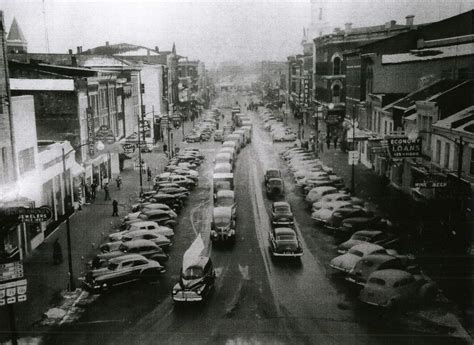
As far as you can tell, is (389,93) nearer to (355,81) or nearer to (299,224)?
(355,81)

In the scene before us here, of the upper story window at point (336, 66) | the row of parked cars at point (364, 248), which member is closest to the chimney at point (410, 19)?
the upper story window at point (336, 66)

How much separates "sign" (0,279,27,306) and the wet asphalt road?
294cm

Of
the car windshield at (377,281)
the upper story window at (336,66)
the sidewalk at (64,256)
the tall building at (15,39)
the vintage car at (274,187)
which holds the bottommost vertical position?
the sidewalk at (64,256)

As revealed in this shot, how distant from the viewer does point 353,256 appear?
2692cm

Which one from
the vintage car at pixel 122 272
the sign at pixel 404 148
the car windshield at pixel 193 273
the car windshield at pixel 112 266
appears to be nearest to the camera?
the car windshield at pixel 193 273

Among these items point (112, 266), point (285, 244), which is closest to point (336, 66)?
point (285, 244)

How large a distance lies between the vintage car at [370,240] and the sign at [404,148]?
18.6 ft

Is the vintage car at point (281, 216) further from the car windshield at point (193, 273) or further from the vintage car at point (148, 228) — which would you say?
the car windshield at point (193, 273)

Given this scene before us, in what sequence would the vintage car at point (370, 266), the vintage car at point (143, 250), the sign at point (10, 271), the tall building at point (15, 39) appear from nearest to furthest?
the sign at point (10, 271), the vintage car at point (370, 266), the vintage car at point (143, 250), the tall building at point (15, 39)

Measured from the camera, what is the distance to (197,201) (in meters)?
45.3

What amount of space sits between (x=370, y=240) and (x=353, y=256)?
337 cm

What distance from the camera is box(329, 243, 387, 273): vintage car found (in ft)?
86.7

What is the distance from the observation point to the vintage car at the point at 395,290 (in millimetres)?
22281

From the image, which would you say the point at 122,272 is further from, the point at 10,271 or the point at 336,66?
the point at 336,66
